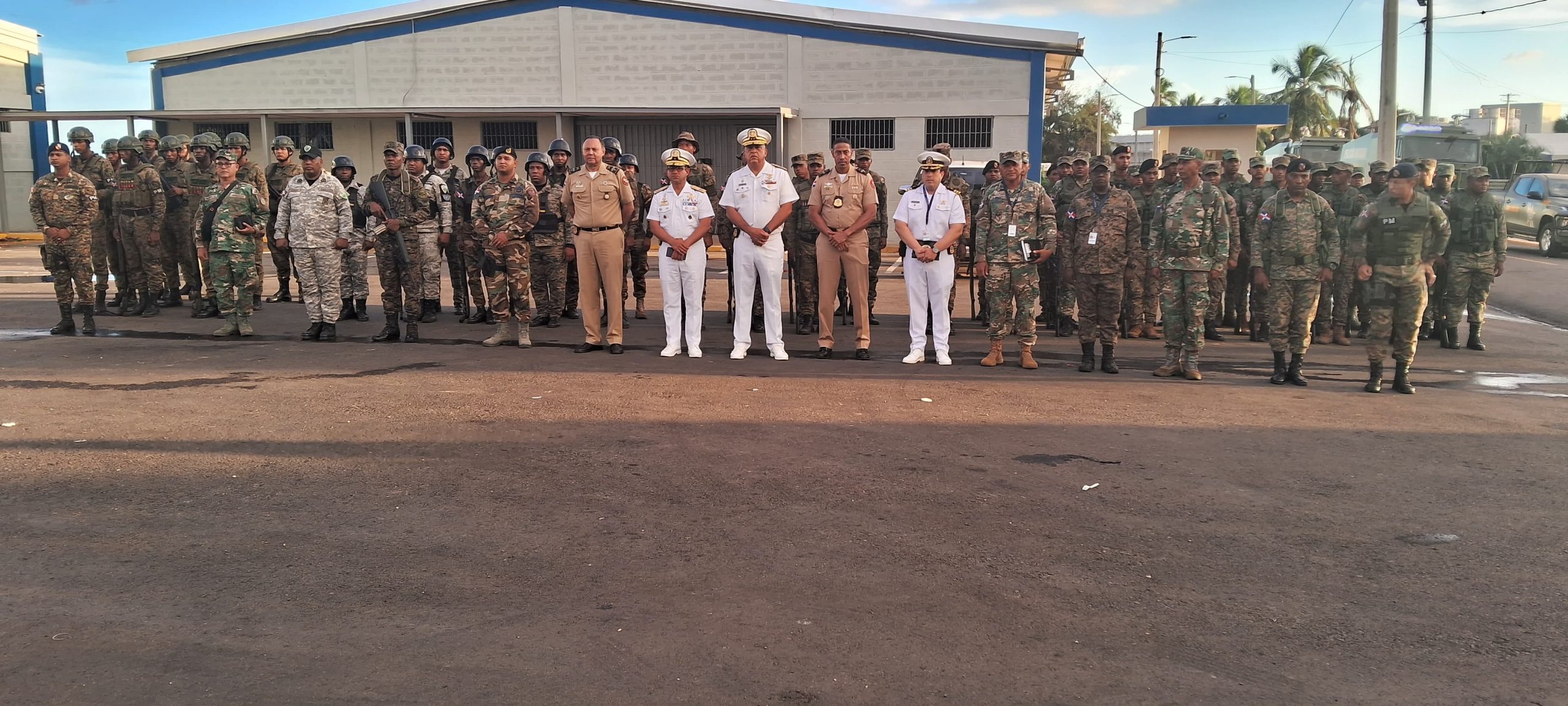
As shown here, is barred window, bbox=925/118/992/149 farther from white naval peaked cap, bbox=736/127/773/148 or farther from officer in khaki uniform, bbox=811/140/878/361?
white naval peaked cap, bbox=736/127/773/148

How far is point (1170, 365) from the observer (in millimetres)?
9594

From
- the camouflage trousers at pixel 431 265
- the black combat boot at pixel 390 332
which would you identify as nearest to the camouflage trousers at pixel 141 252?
the camouflage trousers at pixel 431 265

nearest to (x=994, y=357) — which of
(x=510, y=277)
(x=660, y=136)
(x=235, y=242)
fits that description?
(x=510, y=277)

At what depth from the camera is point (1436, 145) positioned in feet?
94.0

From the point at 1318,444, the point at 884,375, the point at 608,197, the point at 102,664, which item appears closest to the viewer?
the point at 102,664

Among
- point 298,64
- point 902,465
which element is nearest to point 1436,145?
point 902,465

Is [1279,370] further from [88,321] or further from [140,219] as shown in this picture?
[140,219]

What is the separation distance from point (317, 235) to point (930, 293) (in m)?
6.47

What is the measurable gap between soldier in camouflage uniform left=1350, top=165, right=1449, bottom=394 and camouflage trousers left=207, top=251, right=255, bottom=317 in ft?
35.1

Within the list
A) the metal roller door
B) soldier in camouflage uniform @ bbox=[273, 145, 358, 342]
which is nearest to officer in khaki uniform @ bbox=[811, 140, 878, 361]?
soldier in camouflage uniform @ bbox=[273, 145, 358, 342]

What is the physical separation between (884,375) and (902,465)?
308 centimetres

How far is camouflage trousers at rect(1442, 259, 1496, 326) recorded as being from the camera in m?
11.6

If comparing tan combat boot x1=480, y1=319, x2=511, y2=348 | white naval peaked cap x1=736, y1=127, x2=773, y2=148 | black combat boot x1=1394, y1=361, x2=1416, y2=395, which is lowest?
black combat boot x1=1394, y1=361, x2=1416, y2=395

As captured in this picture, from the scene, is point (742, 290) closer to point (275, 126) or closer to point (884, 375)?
point (884, 375)
